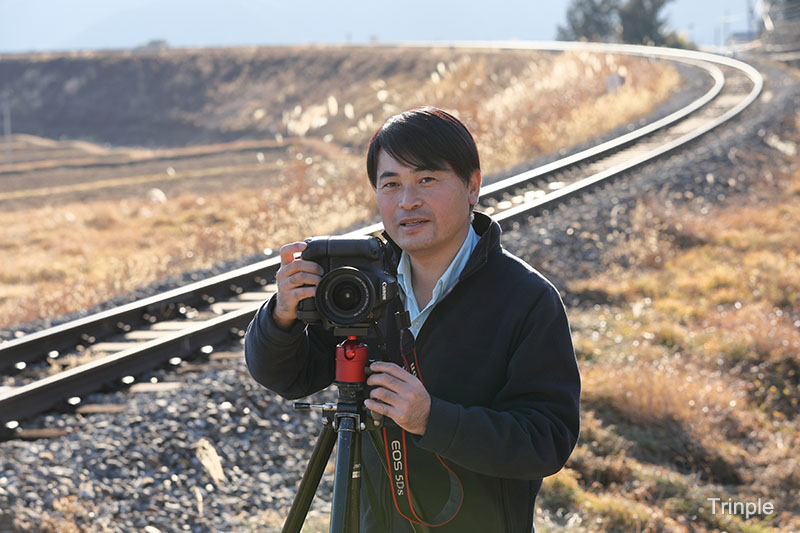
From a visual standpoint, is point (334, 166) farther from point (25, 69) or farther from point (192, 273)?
point (25, 69)

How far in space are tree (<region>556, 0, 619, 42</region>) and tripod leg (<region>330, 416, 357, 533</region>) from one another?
5349cm

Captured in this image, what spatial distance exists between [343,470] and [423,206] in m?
0.66

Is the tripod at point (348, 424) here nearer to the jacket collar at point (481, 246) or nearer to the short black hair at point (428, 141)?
the jacket collar at point (481, 246)

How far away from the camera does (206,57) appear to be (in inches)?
2120

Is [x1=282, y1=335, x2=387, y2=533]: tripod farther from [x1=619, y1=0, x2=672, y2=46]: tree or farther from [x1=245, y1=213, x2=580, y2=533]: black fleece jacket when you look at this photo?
[x1=619, y1=0, x2=672, y2=46]: tree

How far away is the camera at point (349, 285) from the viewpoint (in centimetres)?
190

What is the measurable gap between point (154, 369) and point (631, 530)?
360 centimetres

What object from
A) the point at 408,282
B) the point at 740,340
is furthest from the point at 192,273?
the point at 408,282

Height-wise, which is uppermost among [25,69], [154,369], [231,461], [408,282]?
[25,69]

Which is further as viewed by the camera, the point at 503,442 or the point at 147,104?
the point at 147,104

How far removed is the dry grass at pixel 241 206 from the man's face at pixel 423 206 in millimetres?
7404

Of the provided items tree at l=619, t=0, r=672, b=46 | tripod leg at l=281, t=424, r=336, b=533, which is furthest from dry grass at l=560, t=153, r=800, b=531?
tree at l=619, t=0, r=672, b=46

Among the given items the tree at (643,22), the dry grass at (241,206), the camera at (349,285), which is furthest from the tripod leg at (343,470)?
the tree at (643,22)
